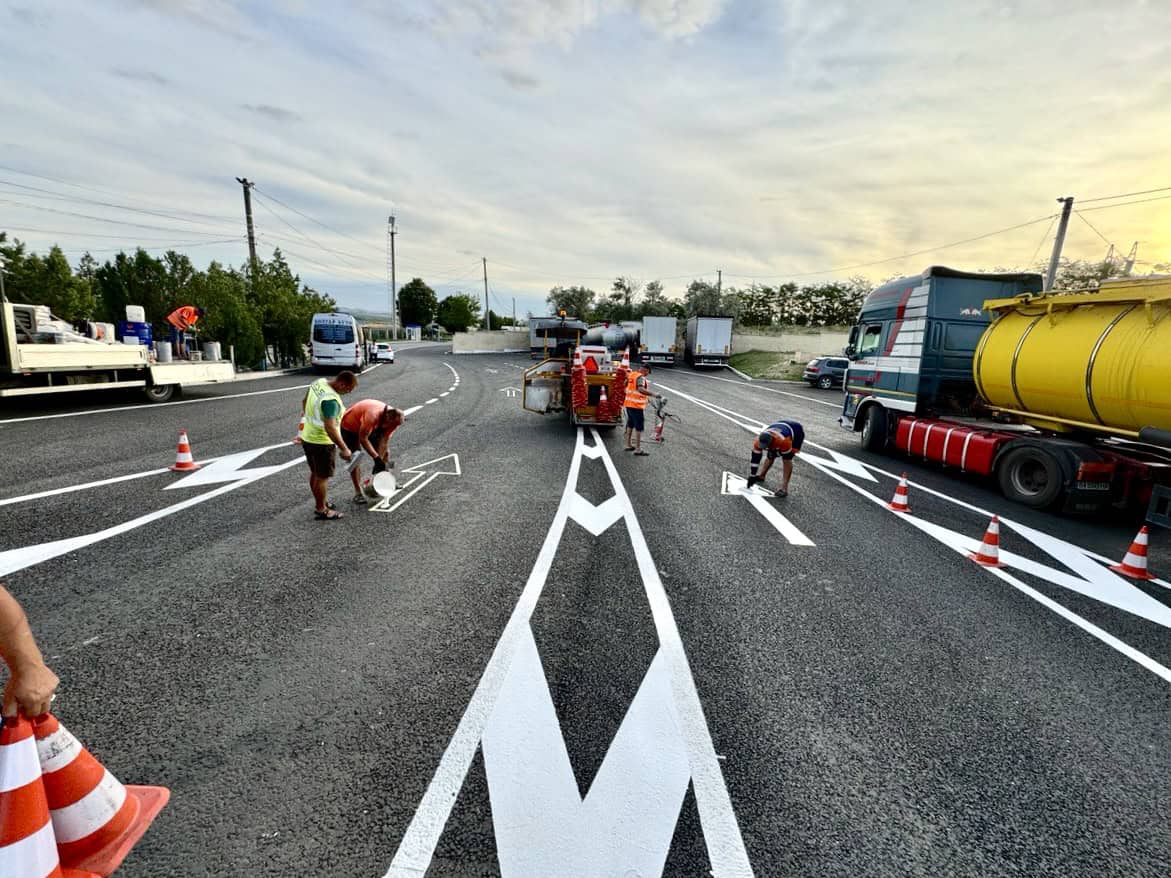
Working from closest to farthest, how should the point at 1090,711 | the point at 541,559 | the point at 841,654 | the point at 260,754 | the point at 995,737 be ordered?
the point at 260,754 < the point at 995,737 < the point at 1090,711 < the point at 841,654 < the point at 541,559

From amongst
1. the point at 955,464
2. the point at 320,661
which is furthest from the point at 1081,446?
the point at 320,661

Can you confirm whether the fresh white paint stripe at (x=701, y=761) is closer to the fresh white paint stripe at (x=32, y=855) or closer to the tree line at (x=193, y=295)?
the fresh white paint stripe at (x=32, y=855)

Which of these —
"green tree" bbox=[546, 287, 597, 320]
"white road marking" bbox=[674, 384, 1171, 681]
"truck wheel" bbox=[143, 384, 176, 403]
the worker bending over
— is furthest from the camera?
"green tree" bbox=[546, 287, 597, 320]

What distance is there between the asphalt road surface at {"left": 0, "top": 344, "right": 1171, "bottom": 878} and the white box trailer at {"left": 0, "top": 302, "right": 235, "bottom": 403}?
6.29 m

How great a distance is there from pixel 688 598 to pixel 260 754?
11.0 ft

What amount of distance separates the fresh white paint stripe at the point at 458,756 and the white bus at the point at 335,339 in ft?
85.3

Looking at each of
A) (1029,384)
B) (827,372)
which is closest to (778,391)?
(827,372)

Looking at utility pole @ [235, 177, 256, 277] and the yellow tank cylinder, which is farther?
utility pole @ [235, 177, 256, 277]

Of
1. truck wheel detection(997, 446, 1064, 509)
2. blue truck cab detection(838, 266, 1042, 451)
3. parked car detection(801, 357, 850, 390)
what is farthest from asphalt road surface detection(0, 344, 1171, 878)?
parked car detection(801, 357, 850, 390)

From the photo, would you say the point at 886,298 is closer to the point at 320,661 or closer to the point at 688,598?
the point at 688,598

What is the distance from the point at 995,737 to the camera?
333cm

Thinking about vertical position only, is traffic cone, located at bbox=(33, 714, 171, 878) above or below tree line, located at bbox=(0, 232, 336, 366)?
below

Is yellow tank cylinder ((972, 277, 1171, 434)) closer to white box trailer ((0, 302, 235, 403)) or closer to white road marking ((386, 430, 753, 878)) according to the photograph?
white road marking ((386, 430, 753, 878))

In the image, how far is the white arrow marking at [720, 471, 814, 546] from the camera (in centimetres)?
669
